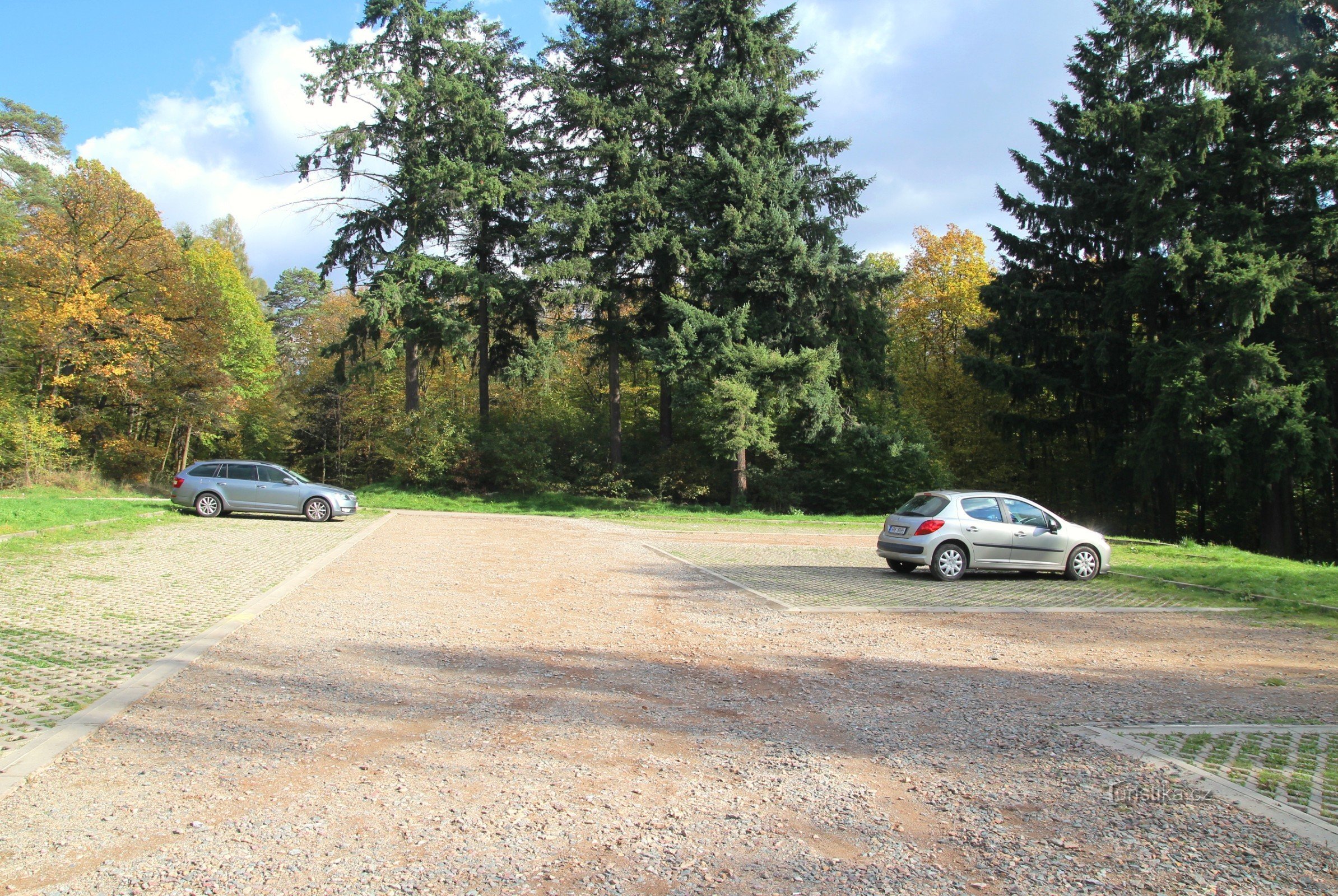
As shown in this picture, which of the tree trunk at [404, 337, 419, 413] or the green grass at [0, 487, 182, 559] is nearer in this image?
the green grass at [0, 487, 182, 559]

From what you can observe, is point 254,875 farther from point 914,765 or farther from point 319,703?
point 914,765

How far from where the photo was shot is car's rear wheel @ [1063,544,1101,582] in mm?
14414

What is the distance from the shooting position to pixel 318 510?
23.8 m

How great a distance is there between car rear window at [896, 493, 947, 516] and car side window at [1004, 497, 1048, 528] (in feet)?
3.79

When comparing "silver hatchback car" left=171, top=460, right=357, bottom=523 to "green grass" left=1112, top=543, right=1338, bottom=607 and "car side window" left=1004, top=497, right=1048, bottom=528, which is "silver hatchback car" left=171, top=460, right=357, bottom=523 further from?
"green grass" left=1112, top=543, right=1338, bottom=607

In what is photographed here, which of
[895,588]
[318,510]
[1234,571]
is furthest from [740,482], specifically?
[895,588]

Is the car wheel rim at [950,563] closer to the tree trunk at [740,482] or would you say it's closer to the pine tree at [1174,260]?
the pine tree at [1174,260]

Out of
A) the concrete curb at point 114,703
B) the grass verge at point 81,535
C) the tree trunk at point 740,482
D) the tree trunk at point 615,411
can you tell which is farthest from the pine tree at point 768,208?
the concrete curb at point 114,703

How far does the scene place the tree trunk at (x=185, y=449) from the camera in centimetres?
4178

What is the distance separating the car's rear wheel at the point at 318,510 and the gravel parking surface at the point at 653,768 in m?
15.7

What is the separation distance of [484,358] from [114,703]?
3371cm

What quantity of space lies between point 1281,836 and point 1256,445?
26851 millimetres

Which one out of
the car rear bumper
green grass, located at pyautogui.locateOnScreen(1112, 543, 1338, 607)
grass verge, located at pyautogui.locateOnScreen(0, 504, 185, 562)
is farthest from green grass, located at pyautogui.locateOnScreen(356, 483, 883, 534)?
the car rear bumper

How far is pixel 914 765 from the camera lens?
16.3ft
